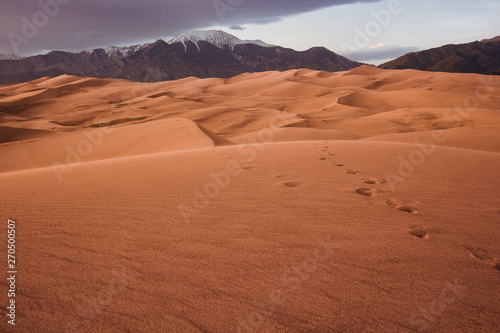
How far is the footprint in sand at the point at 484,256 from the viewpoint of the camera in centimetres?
211

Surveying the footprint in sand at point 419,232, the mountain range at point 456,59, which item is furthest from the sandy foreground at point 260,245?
the mountain range at point 456,59

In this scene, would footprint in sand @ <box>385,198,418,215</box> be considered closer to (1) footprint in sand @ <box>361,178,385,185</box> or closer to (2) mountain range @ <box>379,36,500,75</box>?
(1) footprint in sand @ <box>361,178,385,185</box>

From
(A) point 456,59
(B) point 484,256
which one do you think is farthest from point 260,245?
(A) point 456,59

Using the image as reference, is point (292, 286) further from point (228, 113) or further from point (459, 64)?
point (459, 64)

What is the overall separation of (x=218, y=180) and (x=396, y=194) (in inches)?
94.7

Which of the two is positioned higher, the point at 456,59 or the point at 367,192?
the point at 456,59

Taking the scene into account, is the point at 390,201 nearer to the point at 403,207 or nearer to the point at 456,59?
the point at 403,207

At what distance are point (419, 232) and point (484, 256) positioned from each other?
474 mm

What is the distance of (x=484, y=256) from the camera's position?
7.28 feet

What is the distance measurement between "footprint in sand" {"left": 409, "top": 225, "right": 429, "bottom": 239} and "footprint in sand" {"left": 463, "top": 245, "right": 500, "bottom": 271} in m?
0.28

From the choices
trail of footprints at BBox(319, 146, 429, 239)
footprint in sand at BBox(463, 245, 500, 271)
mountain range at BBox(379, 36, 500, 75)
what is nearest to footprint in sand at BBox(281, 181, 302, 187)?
trail of footprints at BBox(319, 146, 429, 239)

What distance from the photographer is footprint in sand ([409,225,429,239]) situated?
2537 millimetres

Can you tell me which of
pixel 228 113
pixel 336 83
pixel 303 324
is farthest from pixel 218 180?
pixel 336 83

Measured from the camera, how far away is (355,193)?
12.2 feet
